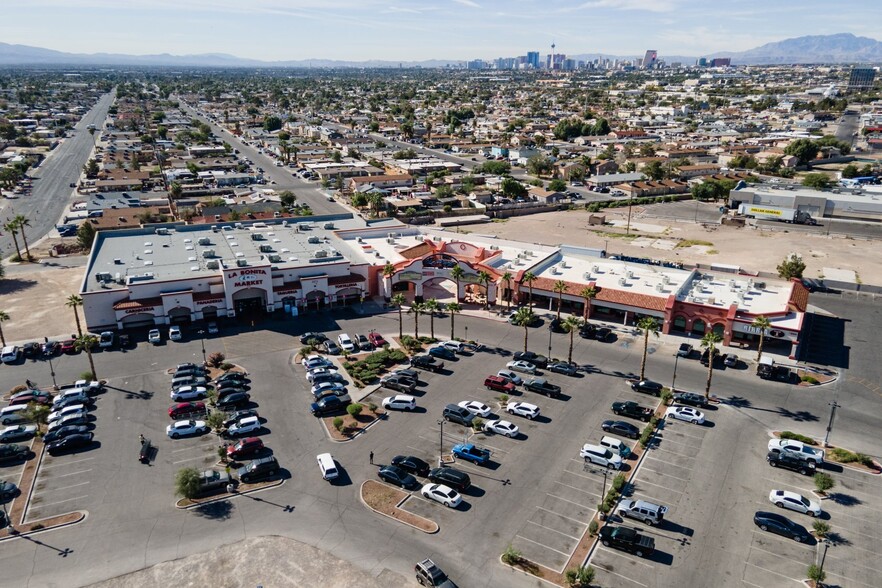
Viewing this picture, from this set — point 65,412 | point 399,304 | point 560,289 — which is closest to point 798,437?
point 560,289

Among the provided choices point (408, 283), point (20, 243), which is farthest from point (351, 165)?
point (408, 283)

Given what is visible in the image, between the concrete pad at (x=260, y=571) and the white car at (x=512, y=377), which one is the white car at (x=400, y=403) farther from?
the concrete pad at (x=260, y=571)

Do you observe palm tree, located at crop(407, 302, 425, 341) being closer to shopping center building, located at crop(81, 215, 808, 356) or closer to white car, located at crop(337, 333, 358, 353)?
white car, located at crop(337, 333, 358, 353)

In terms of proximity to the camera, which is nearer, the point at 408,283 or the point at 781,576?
the point at 781,576

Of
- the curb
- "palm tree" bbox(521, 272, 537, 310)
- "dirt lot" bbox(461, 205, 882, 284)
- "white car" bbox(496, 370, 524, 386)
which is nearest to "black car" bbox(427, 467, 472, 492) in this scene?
the curb

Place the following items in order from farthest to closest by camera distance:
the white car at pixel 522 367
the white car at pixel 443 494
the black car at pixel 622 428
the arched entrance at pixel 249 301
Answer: the arched entrance at pixel 249 301, the white car at pixel 522 367, the black car at pixel 622 428, the white car at pixel 443 494

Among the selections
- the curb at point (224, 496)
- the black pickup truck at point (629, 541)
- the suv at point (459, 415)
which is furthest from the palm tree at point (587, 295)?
the curb at point (224, 496)

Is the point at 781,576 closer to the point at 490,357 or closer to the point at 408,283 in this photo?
the point at 490,357
